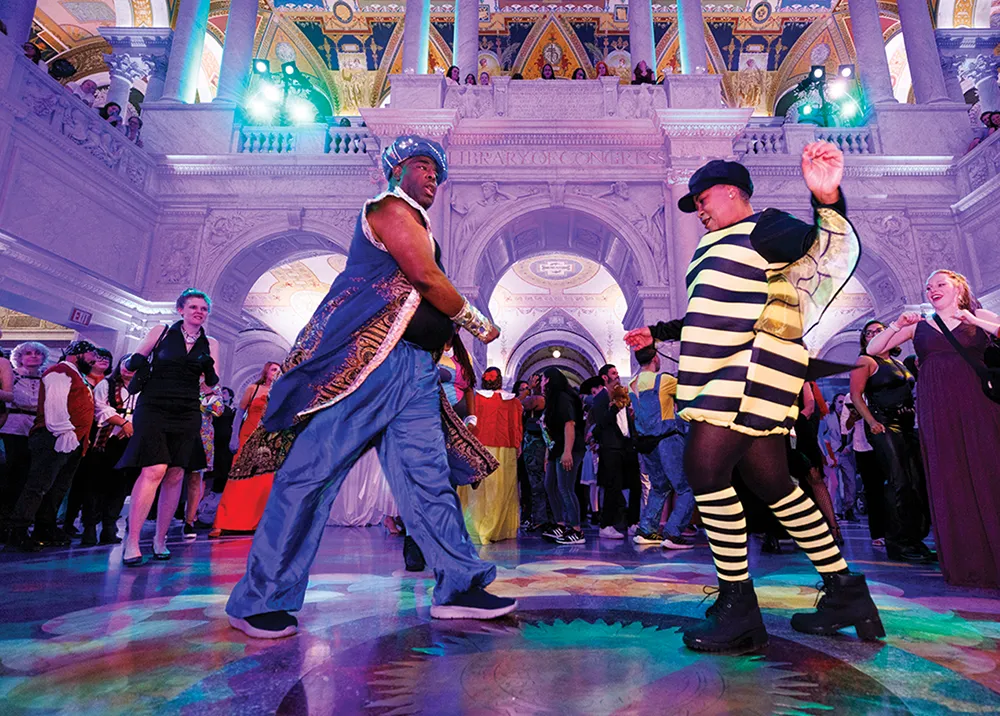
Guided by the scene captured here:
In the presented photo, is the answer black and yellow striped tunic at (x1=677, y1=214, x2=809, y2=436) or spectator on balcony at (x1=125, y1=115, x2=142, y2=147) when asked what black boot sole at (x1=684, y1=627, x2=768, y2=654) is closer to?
black and yellow striped tunic at (x1=677, y1=214, x2=809, y2=436)

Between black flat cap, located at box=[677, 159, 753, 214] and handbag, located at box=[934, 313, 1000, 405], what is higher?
black flat cap, located at box=[677, 159, 753, 214]

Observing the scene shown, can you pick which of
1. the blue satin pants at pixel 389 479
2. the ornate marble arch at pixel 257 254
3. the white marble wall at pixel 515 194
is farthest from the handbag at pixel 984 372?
the ornate marble arch at pixel 257 254

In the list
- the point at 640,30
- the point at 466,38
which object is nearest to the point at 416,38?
the point at 466,38

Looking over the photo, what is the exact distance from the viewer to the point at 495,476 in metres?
4.98

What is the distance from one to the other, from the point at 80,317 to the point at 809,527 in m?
10.7

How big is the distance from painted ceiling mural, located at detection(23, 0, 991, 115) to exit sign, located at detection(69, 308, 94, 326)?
460 inches

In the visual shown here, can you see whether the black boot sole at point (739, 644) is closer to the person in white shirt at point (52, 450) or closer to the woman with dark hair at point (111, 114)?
the person in white shirt at point (52, 450)

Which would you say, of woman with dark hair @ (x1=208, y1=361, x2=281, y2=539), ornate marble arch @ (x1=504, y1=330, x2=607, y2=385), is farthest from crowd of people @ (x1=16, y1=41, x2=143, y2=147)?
ornate marble arch @ (x1=504, y1=330, x2=607, y2=385)

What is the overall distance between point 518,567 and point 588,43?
62.4ft

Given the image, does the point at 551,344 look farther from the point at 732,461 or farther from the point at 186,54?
the point at 732,461

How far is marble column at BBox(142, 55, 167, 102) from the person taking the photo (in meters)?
12.1

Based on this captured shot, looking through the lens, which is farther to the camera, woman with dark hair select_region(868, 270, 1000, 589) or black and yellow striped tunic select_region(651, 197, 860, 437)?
woman with dark hair select_region(868, 270, 1000, 589)

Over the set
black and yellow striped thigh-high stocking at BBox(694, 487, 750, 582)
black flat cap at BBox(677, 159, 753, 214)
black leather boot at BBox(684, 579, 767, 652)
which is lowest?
black leather boot at BBox(684, 579, 767, 652)

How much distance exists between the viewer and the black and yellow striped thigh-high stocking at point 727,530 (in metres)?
1.76
